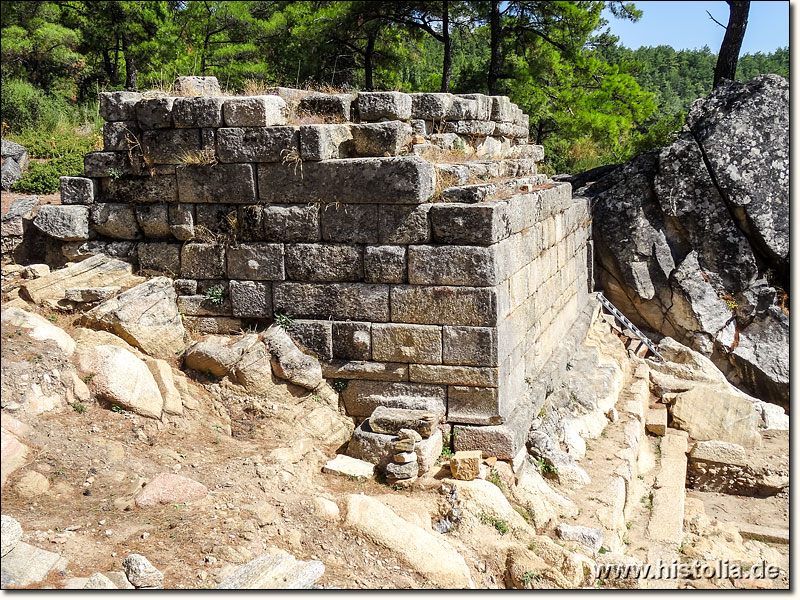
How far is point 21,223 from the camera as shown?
8562 millimetres

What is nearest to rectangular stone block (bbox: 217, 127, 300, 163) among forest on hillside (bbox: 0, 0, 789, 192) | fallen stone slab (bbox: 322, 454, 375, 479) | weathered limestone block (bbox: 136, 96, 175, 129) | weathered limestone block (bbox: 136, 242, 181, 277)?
weathered limestone block (bbox: 136, 96, 175, 129)

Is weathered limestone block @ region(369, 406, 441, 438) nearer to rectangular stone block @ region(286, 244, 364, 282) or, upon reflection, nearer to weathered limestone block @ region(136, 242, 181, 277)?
rectangular stone block @ region(286, 244, 364, 282)

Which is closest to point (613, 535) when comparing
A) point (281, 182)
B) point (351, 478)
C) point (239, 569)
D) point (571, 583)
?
point (571, 583)

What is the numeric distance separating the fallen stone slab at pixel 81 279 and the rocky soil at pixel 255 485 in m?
0.02

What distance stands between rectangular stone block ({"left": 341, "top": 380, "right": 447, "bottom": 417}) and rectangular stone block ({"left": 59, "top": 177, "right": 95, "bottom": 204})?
11.7 feet

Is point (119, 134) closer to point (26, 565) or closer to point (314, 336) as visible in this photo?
point (314, 336)

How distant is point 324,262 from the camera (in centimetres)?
757

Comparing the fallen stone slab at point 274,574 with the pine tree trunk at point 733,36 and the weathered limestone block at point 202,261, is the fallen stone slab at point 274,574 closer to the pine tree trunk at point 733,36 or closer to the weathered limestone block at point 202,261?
the weathered limestone block at point 202,261

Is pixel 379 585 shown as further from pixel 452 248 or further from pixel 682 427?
pixel 682 427

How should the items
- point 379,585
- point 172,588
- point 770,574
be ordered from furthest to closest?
point 770,574 < point 379,585 < point 172,588

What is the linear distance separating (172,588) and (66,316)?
150 inches
